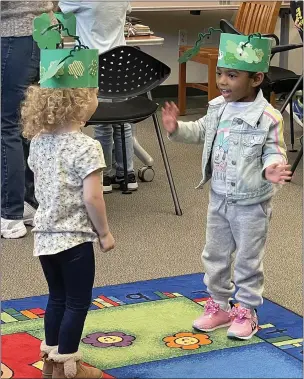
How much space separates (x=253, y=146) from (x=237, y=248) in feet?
1.11

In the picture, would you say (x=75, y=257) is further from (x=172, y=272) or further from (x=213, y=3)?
(x=213, y=3)

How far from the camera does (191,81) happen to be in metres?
7.24

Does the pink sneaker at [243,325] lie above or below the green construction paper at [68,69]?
below

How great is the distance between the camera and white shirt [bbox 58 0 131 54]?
3924 millimetres

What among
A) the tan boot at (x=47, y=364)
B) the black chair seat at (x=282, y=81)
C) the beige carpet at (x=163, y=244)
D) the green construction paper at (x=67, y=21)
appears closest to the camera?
the tan boot at (x=47, y=364)

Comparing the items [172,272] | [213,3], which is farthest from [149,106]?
[213,3]

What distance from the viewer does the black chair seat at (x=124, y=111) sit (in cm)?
382

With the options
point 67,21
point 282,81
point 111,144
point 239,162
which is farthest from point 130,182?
point 67,21

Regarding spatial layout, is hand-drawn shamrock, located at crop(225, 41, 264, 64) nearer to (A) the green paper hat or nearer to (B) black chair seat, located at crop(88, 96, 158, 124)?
(A) the green paper hat

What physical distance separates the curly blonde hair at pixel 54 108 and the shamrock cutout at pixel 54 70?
36 millimetres

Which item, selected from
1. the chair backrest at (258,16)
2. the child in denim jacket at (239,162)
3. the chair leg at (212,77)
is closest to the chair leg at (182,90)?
the chair leg at (212,77)

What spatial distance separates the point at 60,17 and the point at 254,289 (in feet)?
3.27

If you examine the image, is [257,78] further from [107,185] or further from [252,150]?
[107,185]

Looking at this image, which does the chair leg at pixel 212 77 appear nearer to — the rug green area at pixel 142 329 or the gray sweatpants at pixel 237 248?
the rug green area at pixel 142 329
